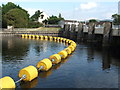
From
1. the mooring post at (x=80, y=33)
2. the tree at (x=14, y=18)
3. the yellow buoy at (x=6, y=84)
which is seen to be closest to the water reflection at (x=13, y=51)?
the yellow buoy at (x=6, y=84)

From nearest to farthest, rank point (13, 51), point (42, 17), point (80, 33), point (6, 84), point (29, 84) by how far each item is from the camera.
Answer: point (6, 84) < point (29, 84) < point (13, 51) < point (80, 33) < point (42, 17)

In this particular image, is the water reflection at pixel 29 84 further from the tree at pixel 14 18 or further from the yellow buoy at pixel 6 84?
the tree at pixel 14 18

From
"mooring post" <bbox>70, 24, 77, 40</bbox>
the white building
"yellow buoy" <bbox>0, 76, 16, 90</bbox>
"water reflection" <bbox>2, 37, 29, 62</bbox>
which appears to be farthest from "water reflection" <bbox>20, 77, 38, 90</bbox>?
the white building

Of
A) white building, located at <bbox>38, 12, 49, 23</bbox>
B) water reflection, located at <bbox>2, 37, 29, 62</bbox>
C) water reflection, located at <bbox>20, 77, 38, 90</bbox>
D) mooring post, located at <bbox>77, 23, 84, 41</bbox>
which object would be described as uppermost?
white building, located at <bbox>38, 12, 49, 23</bbox>

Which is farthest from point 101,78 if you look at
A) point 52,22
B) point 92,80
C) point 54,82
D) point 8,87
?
point 52,22

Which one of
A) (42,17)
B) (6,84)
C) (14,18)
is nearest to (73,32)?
(14,18)

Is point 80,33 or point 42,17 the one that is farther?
point 42,17

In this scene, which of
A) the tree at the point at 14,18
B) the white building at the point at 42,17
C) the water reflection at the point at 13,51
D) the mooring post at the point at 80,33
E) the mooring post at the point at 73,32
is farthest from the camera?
the white building at the point at 42,17

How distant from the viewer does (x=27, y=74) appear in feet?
58.6

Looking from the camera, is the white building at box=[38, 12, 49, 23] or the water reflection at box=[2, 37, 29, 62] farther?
the white building at box=[38, 12, 49, 23]

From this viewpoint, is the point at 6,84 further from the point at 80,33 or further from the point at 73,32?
the point at 73,32

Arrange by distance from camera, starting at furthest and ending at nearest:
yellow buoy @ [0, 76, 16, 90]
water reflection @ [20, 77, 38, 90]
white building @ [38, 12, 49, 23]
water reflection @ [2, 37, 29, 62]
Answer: white building @ [38, 12, 49, 23] → water reflection @ [2, 37, 29, 62] → water reflection @ [20, 77, 38, 90] → yellow buoy @ [0, 76, 16, 90]

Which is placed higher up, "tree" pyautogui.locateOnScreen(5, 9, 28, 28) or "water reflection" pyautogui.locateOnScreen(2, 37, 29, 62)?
"tree" pyautogui.locateOnScreen(5, 9, 28, 28)

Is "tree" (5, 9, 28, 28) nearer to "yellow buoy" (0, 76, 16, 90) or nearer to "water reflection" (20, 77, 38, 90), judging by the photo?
"water reflection" (20, 77, 38, 90)
